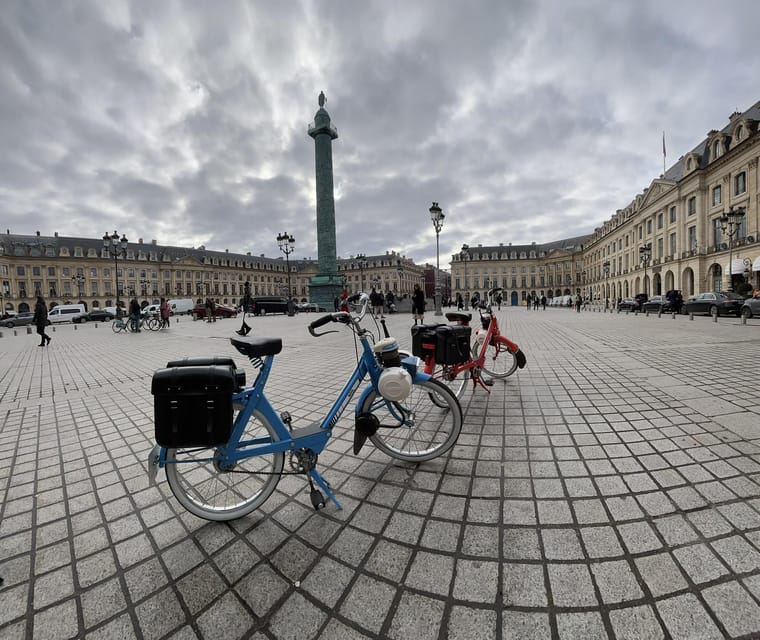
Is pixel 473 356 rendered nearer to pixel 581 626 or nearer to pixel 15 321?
pixel 581 626

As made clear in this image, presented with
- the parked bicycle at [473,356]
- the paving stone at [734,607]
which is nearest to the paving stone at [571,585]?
the paving stone at [734,607]

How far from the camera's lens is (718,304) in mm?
20203

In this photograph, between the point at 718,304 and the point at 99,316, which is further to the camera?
the point at 99,316

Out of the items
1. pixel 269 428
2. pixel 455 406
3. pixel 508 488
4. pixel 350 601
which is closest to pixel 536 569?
pixel 508 488

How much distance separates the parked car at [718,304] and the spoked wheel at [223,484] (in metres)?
24.5

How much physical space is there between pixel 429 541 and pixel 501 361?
14.2 ft

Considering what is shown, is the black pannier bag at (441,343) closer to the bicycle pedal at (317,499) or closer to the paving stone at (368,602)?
the bicycle pedal at (317,499)

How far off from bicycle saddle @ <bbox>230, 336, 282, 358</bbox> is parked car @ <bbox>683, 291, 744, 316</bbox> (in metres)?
24.5

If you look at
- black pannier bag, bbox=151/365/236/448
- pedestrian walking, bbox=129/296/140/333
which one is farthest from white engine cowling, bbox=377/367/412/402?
pedestrian walking, bbox=129/296/140/333

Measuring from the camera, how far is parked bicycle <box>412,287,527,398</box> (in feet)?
13.2

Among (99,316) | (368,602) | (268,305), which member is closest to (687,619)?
(368,602)

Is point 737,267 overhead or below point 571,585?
overhead

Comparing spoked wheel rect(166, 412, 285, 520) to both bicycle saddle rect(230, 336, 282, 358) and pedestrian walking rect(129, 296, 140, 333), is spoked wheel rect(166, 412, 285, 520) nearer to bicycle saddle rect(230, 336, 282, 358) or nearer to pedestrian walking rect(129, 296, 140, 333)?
bicycle saddle rect(230, 336, 282, 358)

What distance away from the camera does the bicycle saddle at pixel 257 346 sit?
7.23ft
